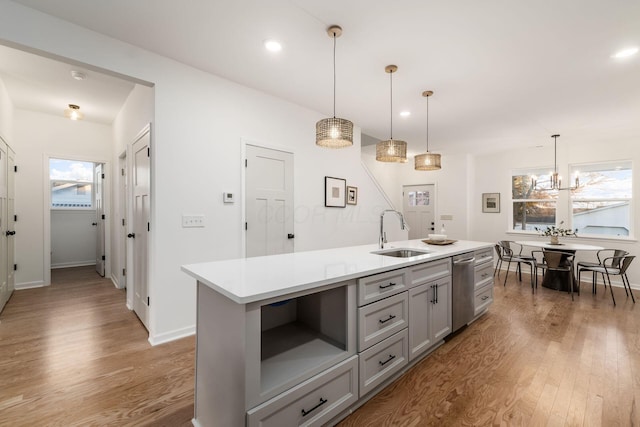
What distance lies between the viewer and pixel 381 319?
Result: 5.98ft

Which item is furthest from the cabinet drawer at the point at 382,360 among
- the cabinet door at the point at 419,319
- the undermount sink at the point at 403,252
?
the undermount sink at the point at 403,252

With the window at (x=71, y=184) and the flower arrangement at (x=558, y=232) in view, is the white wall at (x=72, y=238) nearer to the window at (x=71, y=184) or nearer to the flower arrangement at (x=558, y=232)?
the window at (x=71, y=184)

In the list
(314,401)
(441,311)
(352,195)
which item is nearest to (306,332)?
(314,401)

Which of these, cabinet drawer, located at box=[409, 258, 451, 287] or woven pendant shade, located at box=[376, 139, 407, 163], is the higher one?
woven pendant shade, located at box=[376, 139, 407, 163]

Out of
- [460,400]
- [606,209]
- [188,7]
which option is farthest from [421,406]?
[606,209]

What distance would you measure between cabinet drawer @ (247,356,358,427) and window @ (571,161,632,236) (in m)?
5.99

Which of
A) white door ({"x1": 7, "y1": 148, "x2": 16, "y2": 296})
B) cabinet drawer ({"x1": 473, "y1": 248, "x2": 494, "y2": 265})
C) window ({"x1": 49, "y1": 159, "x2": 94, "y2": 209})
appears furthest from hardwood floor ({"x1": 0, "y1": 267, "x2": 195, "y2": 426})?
window ({"x1": 49, "y1": 159, "x2": 94, "y2": 209})

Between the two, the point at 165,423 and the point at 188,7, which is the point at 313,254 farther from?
the point at 188,7

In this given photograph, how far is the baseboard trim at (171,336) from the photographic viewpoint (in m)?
2.53

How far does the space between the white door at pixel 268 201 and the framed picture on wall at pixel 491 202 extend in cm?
491

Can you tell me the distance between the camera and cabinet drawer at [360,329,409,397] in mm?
1706

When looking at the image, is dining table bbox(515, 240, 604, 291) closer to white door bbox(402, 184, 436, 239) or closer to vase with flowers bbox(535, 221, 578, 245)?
vase with flowers bbox(535, 221, 578, 245)

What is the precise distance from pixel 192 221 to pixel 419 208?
5801 millimetres

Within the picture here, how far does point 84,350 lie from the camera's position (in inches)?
94.5
